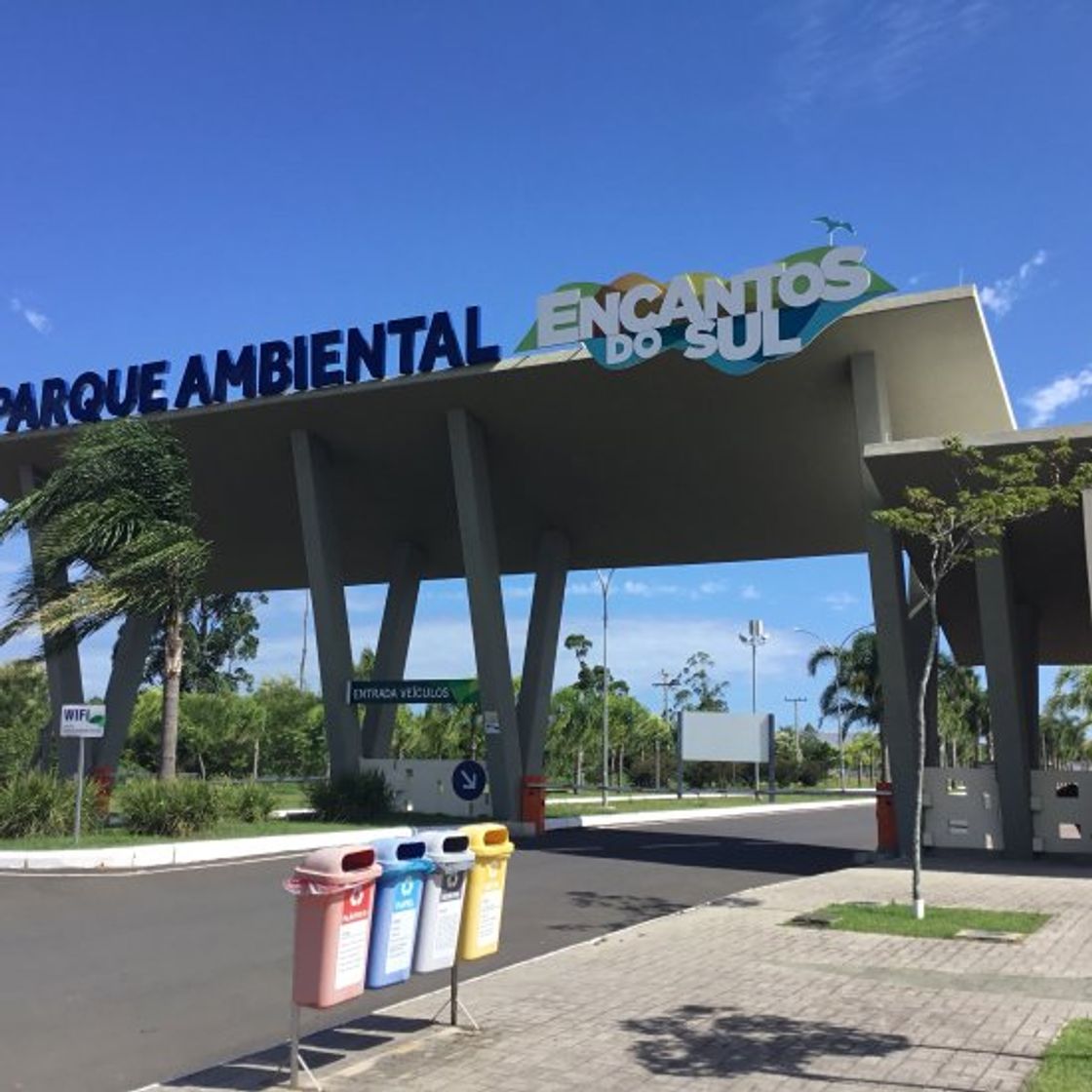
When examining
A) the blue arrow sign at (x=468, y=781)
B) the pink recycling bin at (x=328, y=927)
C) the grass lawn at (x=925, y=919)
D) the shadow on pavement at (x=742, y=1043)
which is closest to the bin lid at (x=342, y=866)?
the pink recycling bin at (x=328, y=927)

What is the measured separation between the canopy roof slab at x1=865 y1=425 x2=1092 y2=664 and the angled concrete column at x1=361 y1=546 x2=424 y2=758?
15104 mm

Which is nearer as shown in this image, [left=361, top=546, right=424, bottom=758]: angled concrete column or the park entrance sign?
the park entrance sign

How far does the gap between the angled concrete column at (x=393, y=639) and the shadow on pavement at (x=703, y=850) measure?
811cm

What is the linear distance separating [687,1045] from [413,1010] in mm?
1928

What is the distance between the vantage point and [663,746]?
7844 cm

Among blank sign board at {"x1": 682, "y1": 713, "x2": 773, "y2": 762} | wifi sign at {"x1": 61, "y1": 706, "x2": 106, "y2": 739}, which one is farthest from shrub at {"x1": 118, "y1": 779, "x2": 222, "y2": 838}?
blank sign board at {"x1": 682, "y1": 713, "x2": 773, "y2": 762}

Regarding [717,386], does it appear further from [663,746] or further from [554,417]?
[663,746]

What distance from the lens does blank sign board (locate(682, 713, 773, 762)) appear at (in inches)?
1694

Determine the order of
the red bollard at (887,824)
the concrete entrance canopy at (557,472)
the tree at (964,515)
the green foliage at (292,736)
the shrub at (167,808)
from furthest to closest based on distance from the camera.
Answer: the green foliage at (292,736) → the concrete entrance canopy at (557,472) → the red bollard at (887,824) → the shrub at (167,808) → the tree at (964,515)

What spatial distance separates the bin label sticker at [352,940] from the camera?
230 inches

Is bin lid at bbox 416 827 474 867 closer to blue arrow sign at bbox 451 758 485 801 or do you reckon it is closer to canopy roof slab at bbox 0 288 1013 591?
canopy roof slab at bbox 0 288 1013 591

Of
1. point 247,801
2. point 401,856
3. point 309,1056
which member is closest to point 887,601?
point 247,801

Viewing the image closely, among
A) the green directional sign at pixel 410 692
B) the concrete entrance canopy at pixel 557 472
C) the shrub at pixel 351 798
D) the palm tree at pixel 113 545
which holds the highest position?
the concrete entrance canopy at pixel 557 472

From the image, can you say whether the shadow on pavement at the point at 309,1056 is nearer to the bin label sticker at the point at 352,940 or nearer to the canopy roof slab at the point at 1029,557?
the bin label sticker at the point at 352,940
